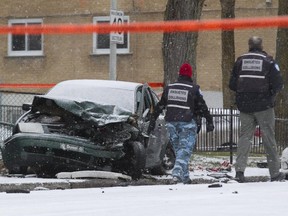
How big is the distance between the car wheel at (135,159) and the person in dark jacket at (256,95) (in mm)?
1532

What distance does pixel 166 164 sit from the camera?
15.9m

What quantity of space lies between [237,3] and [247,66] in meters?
22.7

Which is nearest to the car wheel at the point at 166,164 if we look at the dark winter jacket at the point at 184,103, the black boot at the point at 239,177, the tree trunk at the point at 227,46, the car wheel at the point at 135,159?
the car wheel at the point at 135,159

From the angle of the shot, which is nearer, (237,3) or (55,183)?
(55,183)

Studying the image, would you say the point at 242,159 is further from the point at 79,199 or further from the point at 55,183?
the point at 79,199

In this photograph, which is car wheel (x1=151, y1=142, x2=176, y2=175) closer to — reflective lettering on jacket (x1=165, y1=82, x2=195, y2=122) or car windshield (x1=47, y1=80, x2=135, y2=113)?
car windshield (x1=47, y1=80, x2=135, y2=113)

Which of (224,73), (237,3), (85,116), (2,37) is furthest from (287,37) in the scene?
(2,37)

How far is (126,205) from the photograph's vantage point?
8586 mm

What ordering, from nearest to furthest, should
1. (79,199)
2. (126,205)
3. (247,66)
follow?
(126,205), (79,199), (247,66)

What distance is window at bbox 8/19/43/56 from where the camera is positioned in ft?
125

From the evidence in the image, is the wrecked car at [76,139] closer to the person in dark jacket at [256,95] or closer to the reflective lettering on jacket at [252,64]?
the person in dark jacket at [256,95]

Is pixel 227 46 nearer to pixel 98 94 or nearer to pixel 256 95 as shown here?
pixel 98 94

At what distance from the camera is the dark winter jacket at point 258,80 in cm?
1268

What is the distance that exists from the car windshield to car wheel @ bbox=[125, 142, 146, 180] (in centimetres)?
95
